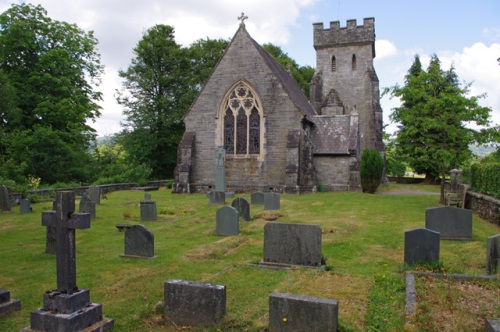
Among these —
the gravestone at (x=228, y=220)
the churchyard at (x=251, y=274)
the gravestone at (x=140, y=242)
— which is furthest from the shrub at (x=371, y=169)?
the gravestone at (x=140, y=242)

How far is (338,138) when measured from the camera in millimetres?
27141

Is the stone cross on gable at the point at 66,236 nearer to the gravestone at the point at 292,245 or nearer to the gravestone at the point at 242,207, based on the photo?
the gravestone at the point at 292,245

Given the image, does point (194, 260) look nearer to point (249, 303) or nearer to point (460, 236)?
point (249, 303)

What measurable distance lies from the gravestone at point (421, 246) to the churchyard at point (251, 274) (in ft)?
0.71

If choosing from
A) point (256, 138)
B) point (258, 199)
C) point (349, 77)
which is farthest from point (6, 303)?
point (349, 77)

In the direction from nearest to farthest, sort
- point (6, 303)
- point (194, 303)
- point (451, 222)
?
point (194, 303) < point (6, 303) < point (451, 222)

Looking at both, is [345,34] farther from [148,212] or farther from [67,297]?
[67,297]

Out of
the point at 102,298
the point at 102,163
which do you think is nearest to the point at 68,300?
the point at 102,298

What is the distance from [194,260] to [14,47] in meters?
29.1

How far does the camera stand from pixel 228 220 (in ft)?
36.7

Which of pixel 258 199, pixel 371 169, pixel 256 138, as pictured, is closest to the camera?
pixel 258 199

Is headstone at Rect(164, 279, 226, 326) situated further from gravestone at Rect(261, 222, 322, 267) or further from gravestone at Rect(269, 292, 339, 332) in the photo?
gravestone at Rect(261, 222, 322, 267)

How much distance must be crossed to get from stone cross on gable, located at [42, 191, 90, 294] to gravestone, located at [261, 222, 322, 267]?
398 cm

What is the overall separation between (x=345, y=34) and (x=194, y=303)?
111 ft
